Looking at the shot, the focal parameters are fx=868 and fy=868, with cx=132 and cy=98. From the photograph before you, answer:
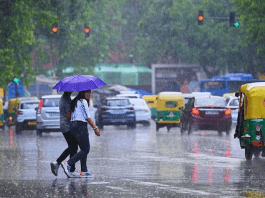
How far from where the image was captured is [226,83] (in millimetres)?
72875

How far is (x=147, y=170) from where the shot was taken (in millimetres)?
16594

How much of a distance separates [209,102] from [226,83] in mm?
38392

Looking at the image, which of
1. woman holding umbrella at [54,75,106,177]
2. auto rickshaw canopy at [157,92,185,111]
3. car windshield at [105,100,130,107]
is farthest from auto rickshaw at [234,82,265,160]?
car windshield at [105,100,130,107]

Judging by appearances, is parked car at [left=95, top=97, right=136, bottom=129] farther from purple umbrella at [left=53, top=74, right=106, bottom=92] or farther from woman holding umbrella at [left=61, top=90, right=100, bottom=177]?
woman holding umbrella at [left=61, top=90, right=100, bottom=177]

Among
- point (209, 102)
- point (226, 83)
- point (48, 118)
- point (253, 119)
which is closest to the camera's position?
point (253, 119)

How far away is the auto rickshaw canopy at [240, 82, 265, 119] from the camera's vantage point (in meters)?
19.8

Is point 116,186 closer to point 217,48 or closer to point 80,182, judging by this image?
point 80,182

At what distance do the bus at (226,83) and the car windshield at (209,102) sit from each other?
1372 inches

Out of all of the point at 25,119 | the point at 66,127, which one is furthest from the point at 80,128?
the point at 25,119

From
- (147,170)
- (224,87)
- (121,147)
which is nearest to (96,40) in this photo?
(224,87)

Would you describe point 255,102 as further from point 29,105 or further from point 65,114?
point 29,105

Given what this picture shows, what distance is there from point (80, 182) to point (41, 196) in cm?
220

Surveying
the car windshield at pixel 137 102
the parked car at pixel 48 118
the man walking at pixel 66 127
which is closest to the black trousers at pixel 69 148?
the man walking at pixel 66 127

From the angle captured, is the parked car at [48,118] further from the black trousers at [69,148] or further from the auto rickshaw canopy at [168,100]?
the black trousers at [69,148]
